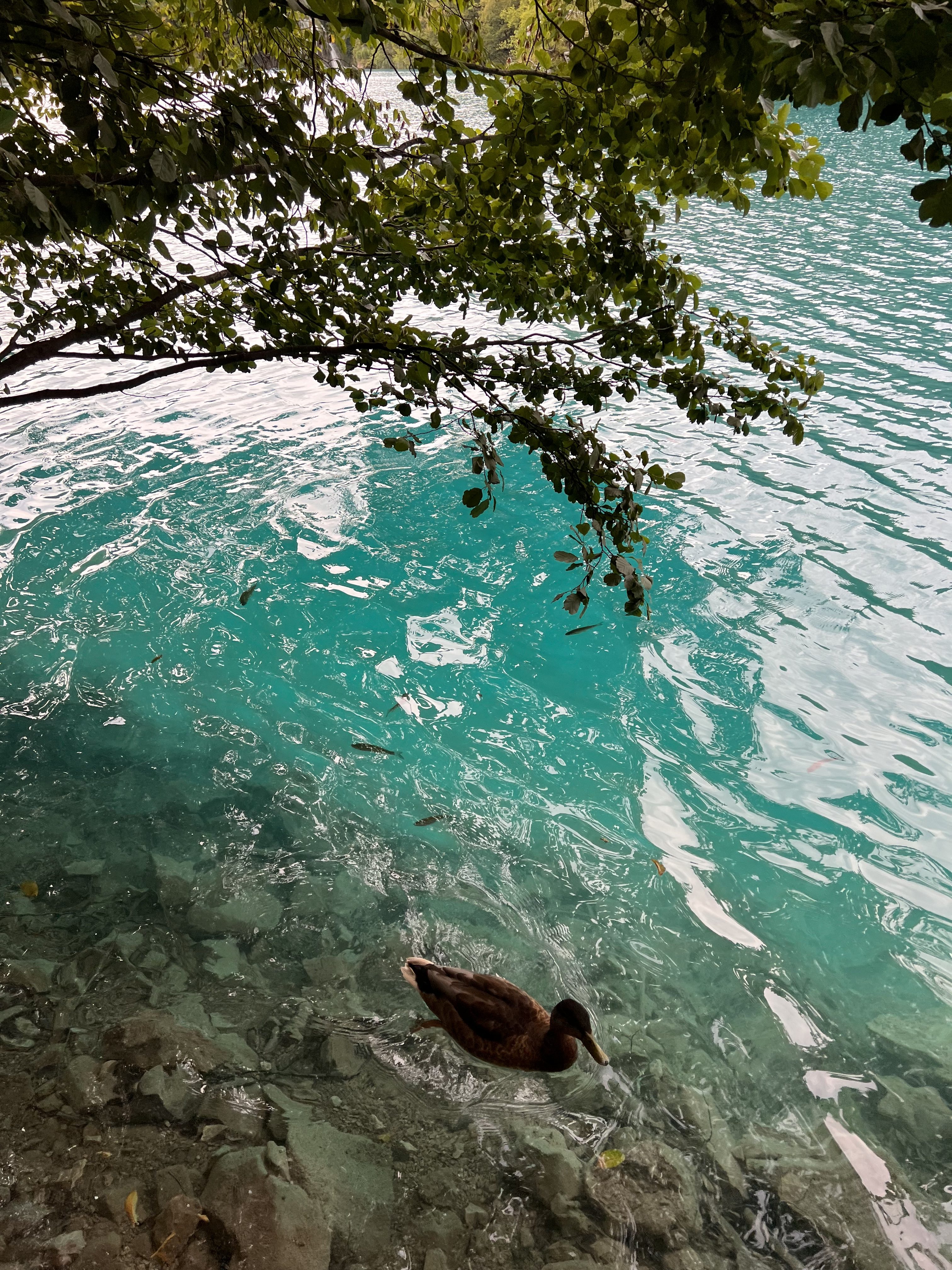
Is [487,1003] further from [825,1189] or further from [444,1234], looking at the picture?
[825,1189]

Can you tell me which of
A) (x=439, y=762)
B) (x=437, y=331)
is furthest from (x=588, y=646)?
(x=437, y=331)

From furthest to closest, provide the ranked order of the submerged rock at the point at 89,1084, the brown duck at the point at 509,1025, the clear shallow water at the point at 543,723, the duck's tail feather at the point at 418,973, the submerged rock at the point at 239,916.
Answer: the submerged rock at the point at 239,916 → the clear shallow water at the point at 543,723 → the duck's tail feather at the point at 418,973 → the brown duck at the point at 509,1025 → the submerged rock at the point at 89,1084

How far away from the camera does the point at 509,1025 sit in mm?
4809

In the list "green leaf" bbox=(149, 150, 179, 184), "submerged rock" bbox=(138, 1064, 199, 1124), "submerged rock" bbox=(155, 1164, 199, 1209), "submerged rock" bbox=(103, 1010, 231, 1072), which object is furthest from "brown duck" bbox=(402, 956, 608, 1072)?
"green leaf" bbox=(149, 150, 179, 184)

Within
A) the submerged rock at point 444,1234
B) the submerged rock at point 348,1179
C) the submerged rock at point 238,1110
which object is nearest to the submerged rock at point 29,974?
the submerged rock at point 238,1110

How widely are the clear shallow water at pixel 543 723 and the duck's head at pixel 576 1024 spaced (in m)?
0.38

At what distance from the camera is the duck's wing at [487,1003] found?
4812 millimetres

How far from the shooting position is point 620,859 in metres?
6.67

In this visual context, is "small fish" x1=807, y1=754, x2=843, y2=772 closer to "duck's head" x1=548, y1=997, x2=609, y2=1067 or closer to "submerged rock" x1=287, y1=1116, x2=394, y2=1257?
"duck's head" x1=548, y1=997, x2=609, y2=1067

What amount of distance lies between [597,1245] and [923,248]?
90.1 feet

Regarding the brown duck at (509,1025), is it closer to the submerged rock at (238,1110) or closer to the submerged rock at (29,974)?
the submerged rock at (238,1110)

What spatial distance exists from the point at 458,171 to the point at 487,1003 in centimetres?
447

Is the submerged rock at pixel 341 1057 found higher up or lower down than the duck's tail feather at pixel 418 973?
lower down

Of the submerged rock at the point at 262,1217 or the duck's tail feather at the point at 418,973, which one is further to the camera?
the duck's tail feather at the point at 418,973
